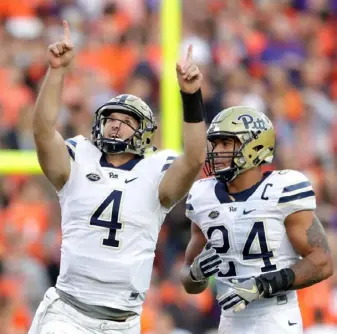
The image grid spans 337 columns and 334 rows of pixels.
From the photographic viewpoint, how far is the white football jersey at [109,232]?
5.11m

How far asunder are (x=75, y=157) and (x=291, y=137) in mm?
5861

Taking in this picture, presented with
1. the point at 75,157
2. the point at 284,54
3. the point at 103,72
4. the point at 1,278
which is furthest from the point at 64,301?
the point at 284,54

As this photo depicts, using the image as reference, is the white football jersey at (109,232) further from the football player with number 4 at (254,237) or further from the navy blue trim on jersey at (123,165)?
the football player with number 4 at (254,237)

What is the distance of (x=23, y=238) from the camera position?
895 centimetres

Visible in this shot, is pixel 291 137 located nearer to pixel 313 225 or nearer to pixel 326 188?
pixel 326 188

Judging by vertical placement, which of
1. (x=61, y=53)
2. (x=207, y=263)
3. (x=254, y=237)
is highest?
(x=61, y=53)

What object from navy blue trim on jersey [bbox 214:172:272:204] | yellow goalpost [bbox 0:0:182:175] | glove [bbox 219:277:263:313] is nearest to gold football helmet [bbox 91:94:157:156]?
navy blue trim on jersey [bbox 214:172:272:204]

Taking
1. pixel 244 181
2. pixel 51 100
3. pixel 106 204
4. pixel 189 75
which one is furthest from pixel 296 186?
pixel 51 100

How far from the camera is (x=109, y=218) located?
202 inches

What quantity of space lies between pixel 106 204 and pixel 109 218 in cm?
7

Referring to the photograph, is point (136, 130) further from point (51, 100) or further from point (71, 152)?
point (51, 100)

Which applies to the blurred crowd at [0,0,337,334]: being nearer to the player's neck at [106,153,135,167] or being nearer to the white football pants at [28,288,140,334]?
the white football pants at [28,288,140,334]

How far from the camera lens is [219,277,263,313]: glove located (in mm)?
5000

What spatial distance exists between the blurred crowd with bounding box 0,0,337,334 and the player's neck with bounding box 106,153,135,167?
275 centimetres
